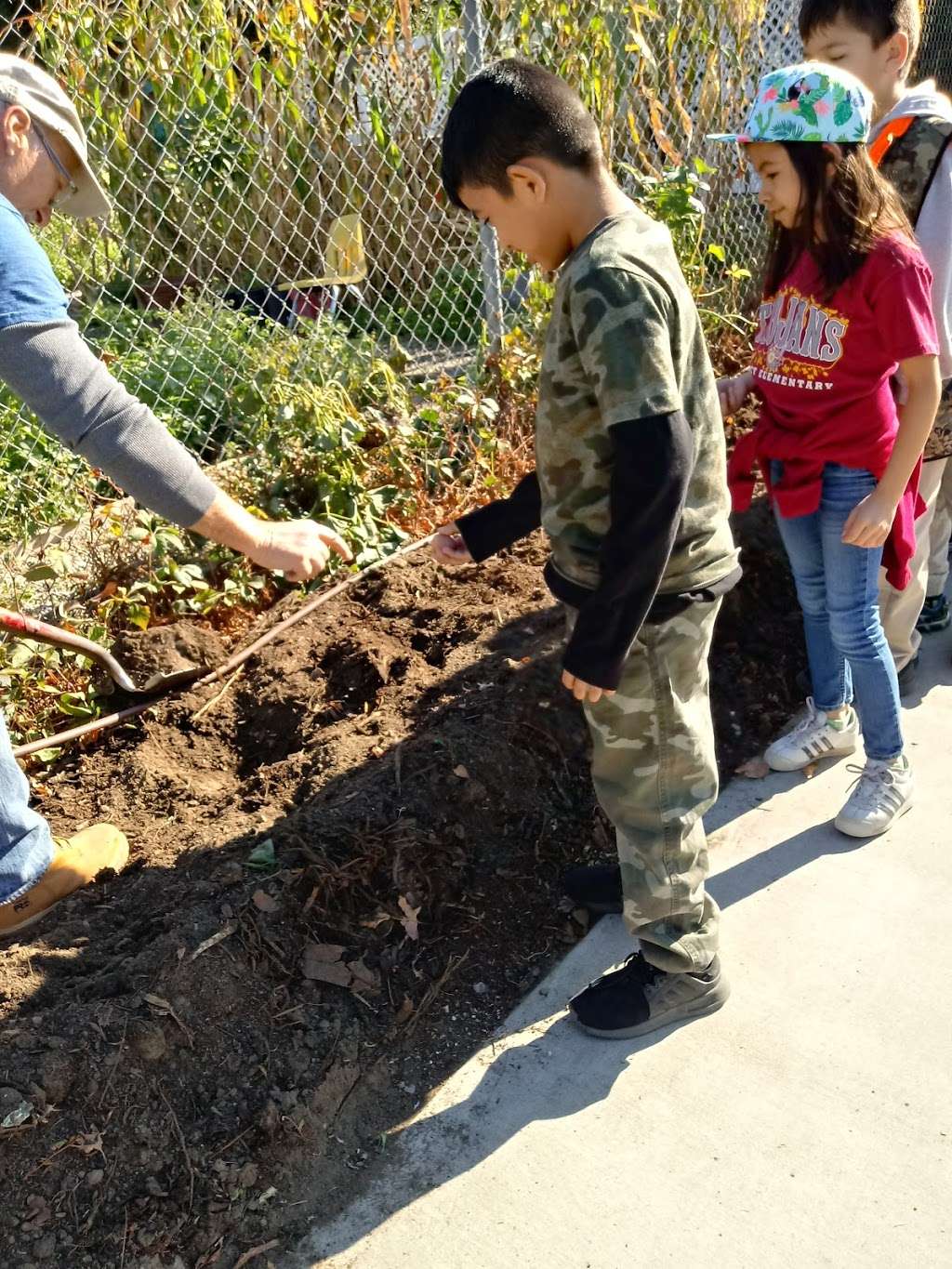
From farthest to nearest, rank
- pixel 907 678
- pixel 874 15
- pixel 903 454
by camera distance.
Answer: pixel 907 678, pixel 874 15, pixel 903 454

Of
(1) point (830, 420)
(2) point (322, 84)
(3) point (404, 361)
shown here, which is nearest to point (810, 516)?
(1) point (830, 420)

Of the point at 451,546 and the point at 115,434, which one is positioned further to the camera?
the point at 451,546

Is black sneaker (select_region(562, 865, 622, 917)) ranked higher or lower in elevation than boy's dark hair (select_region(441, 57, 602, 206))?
lower

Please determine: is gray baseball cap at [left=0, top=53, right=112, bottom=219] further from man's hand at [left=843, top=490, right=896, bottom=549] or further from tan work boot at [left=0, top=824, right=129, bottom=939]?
man's hand at [left=843, top=490, right=896, bottom=549]

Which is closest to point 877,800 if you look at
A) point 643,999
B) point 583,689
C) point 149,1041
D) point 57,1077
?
point 643,999

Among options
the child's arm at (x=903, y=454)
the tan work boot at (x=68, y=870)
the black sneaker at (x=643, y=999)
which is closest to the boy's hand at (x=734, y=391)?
the child's arm at (x=903, y=454)

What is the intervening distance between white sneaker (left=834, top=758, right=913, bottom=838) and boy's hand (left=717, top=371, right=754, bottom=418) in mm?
1053

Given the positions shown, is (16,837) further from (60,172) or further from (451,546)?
(60,172)

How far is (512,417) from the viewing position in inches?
197

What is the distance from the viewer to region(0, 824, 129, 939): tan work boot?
9.10ft

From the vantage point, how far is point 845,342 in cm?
259

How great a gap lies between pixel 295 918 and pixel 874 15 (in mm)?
2677

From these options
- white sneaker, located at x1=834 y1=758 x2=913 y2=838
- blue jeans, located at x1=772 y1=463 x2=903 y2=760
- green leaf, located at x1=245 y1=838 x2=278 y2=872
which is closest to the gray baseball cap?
green leaf, located at x1=245 y1=838 x2=278 y2=872

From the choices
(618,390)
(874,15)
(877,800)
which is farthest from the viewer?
(877,800)
